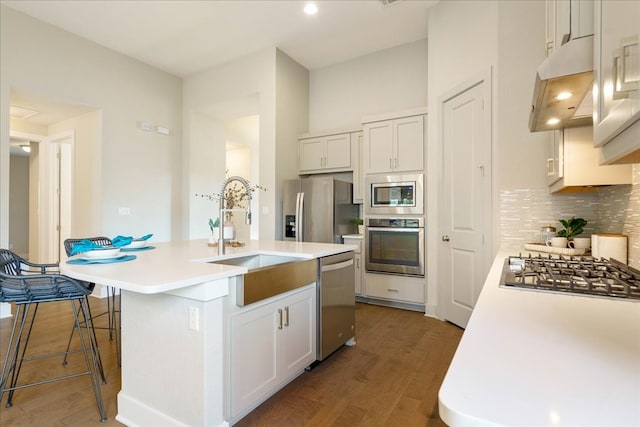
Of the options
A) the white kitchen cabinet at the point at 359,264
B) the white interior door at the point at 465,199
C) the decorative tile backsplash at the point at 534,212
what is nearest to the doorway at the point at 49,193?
the white kitchen cabinet at the point at 359,264

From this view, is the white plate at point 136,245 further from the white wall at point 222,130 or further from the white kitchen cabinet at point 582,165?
the white kitchen cabinet at point 582,165

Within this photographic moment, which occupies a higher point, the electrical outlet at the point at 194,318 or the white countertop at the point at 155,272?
the white countertop at the point at 155,272

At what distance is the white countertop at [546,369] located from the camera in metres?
0.43

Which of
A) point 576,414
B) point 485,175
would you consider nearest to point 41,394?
point 576,414

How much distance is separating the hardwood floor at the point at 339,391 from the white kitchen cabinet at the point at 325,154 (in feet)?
7.70

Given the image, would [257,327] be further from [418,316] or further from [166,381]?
[418,316]

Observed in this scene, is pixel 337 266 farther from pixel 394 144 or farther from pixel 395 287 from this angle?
pixel 394 144

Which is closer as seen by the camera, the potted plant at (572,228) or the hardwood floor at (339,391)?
the hardwood floor at (339,391)

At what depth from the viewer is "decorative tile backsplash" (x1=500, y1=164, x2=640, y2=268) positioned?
1617 mm

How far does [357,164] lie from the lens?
4.35 metres

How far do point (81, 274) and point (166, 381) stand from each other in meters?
0.66

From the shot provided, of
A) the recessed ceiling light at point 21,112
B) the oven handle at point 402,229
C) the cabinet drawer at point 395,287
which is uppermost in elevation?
the recessed ceiling light at point 21,112

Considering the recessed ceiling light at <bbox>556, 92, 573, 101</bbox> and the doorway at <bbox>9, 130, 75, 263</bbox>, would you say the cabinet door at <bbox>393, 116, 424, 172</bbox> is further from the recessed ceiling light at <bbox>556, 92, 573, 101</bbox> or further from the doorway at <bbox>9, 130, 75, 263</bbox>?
the doorway at <bbox>9, 130, 75, 263</bbox>

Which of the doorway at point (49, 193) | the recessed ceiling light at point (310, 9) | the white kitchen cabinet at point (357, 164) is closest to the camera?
the recessed ceiling light at point (310, 9)
